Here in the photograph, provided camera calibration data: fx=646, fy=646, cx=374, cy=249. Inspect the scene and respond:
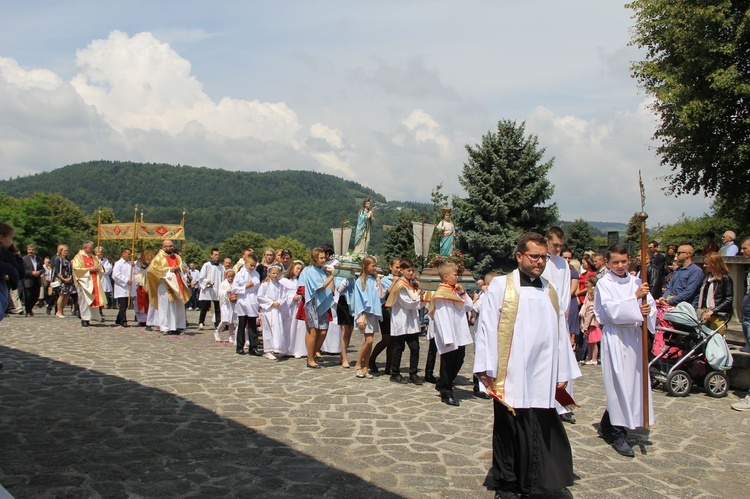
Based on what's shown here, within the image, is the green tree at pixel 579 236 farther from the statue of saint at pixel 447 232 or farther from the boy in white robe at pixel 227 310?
the boy in white robe at pixel 227 310

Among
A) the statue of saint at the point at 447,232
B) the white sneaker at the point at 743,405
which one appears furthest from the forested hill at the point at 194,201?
the white sneaker at the point at 743,405

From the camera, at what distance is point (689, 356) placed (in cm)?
868

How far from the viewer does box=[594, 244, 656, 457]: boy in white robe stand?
20.9 ft

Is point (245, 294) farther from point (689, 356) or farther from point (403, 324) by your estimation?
point (689, 356)

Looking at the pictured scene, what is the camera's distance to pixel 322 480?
525 centimetres

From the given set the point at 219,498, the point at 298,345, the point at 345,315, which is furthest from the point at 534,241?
the point at 298,345

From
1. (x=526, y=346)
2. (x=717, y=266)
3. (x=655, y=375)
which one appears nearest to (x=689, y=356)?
(x=655, y=375)

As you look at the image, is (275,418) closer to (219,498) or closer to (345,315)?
(219,498)

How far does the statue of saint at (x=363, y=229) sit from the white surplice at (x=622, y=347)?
54.8ft

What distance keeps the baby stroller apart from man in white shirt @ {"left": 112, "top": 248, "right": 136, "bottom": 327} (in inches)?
511

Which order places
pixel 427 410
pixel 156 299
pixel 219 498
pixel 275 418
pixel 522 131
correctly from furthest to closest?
pixel 522 131 < pixel 156 299 < pixel 427 410 < pixel 275 418 < pixel 219 498

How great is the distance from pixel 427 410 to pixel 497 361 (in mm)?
2996

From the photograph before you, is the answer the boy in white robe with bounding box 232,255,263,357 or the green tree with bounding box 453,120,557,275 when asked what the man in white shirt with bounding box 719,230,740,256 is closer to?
the boy in white robe with bounding box 232,255,263,357

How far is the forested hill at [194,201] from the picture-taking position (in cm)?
14975
